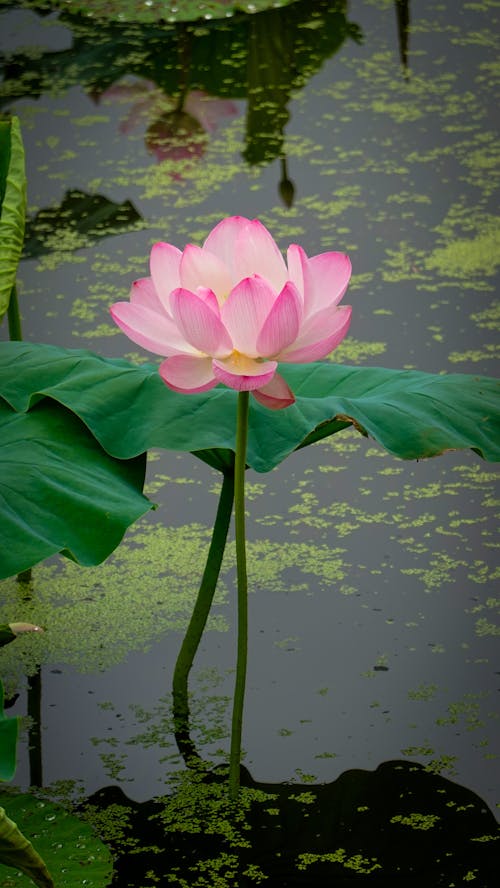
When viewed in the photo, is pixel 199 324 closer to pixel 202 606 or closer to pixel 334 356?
pixel 202 606

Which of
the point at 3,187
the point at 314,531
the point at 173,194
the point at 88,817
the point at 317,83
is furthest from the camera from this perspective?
the point at 317,83

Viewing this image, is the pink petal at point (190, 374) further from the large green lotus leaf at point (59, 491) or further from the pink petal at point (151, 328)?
the large green lotus leaf at point (59, 491)

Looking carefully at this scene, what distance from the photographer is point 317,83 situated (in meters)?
3.52

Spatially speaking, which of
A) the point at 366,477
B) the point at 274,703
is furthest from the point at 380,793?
the point at 366,477

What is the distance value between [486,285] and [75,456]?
1.35 meters

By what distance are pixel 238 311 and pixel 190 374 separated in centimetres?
9

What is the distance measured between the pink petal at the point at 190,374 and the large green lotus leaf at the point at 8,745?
12.8 inches

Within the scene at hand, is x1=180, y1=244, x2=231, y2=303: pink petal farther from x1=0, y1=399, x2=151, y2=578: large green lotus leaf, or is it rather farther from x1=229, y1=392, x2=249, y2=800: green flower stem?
x1=0, y1=399, x2=151, y2=578: large green lotus leaf

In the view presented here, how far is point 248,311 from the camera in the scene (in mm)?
1086

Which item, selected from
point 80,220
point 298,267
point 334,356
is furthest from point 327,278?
point 80,220

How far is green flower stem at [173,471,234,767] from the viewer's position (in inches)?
55.3

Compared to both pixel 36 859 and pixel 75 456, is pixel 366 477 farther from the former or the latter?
pixel 36 859

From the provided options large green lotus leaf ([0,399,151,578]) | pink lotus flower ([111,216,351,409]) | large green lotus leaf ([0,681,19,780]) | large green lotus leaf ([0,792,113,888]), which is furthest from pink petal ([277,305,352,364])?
large green lotus leaf ([0,792,113,888])

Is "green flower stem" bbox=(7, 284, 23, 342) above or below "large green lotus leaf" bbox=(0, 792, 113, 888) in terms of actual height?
above
